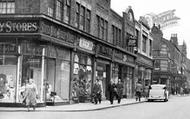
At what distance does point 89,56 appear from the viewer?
3166cm

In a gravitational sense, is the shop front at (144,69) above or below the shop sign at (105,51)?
below

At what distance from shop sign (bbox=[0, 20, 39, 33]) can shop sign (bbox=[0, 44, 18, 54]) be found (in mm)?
845

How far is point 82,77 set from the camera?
30.1 meters

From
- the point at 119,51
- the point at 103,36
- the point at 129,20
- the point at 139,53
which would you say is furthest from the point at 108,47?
the point at 139,53

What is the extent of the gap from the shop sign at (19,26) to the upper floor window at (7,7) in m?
0.75

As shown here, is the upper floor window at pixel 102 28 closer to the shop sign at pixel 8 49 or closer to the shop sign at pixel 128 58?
the shop sign at pixel 128 58

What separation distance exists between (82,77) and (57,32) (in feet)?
21.2

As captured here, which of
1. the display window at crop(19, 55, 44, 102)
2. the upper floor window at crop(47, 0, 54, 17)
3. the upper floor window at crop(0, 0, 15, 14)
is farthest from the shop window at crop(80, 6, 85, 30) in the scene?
the display window at crop(19, 55, 44, 102)

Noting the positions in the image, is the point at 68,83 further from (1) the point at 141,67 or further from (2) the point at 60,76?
(1) the point at 141,67

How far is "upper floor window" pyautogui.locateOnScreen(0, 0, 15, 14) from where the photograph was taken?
23328 millimetres

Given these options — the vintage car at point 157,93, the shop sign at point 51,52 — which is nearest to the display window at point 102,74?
the vintage car at point 157,93

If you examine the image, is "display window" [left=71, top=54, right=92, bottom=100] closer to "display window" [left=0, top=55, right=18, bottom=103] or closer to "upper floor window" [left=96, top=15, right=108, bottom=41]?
"upper floor window" [left=96, top=15, right=108, bottom=41]

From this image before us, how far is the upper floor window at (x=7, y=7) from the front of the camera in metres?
23.3

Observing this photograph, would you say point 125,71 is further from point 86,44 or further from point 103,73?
point 86,44
